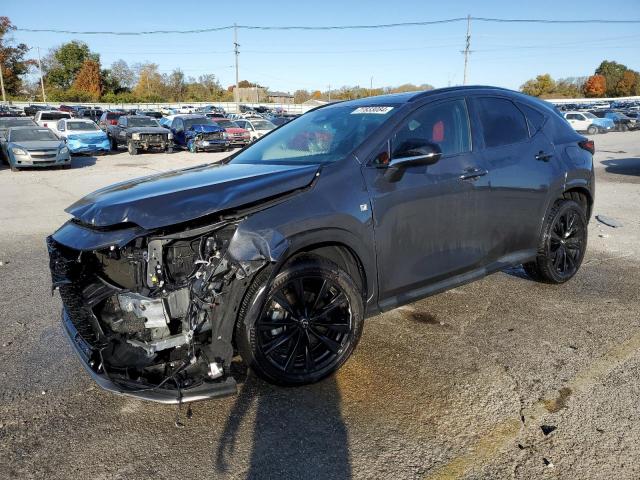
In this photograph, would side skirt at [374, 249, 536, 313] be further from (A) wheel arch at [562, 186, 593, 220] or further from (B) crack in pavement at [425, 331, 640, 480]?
(B) crack in pavement at [425, 331, 640, 480]

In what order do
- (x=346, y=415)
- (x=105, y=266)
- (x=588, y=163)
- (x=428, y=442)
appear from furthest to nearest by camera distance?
(x=588, y=163), (x=105, y=266), (x=346, y=415), (x=428, y=442)

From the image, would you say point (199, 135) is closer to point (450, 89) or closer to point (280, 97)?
point (450, 89)

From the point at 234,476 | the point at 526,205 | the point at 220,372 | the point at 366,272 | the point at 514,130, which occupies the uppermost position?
the point at 514,130

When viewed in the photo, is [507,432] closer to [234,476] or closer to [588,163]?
[234,476]

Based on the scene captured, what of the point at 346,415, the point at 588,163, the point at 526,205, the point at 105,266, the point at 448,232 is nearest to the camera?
the point at 346,415

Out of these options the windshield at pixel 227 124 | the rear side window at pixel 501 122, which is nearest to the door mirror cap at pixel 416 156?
the rear side window at pixel 501 122

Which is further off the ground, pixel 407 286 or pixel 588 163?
pixel 588 163

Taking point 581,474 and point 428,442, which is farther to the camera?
point 428,442

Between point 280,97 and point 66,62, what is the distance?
4399cm

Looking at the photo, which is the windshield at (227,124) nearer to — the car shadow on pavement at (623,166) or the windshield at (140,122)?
the windshield at (140,122)

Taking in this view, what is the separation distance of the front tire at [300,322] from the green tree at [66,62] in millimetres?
90489

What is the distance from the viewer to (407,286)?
3611 millimetres

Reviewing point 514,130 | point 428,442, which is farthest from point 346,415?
point 514,130

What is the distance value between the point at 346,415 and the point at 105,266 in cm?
178
